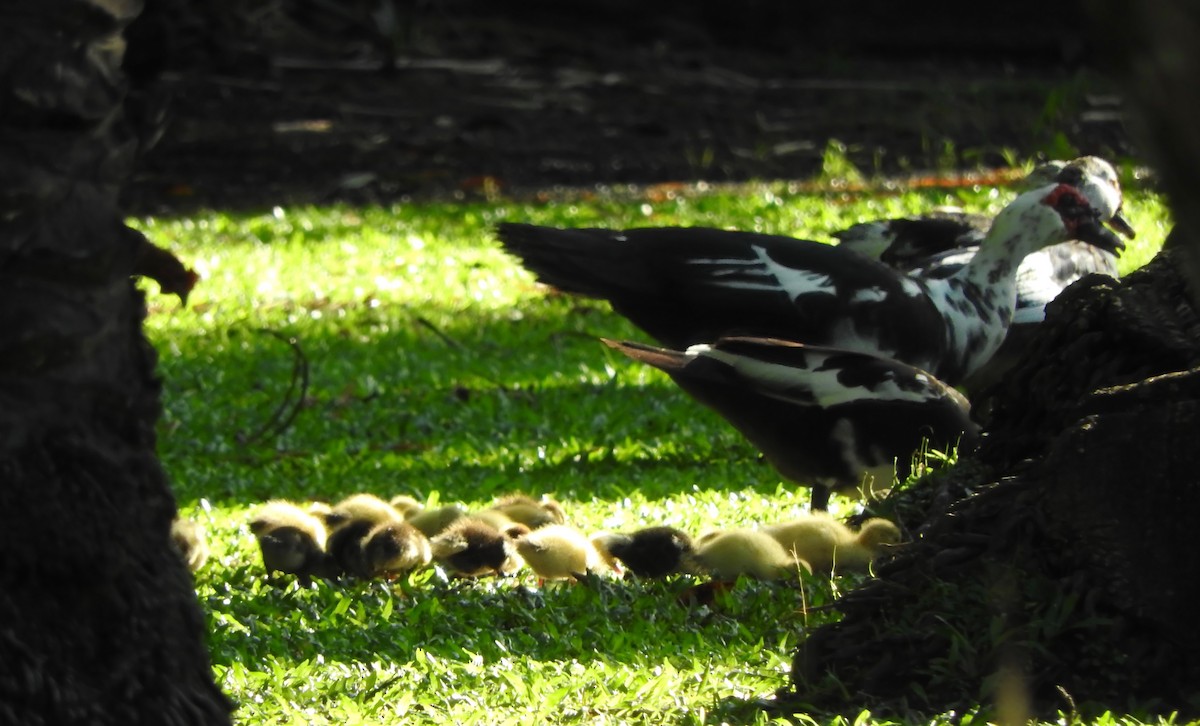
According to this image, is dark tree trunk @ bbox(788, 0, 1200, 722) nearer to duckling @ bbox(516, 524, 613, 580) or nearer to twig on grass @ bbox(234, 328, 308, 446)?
duckling @ bbox(516, 524, 613, 580)

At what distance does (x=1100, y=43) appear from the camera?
1425mm

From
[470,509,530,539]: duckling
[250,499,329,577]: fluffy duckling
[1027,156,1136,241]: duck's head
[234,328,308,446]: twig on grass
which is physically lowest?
[234,328,308,446]: twig on grass

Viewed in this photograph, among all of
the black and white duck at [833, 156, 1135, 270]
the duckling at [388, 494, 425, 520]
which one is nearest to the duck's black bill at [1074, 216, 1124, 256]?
the black and white duck at [833, 156, 1135, 270]

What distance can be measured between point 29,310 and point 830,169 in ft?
35.0

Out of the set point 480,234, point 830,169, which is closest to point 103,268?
point 480,234

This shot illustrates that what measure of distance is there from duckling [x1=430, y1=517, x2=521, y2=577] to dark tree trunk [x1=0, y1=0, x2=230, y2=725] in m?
2.10

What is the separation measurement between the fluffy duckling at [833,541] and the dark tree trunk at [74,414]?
86.6 inches

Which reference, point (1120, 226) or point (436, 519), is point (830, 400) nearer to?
point (436, 519)

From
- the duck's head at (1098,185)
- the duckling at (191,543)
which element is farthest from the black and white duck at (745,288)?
the duckling at (191,543)

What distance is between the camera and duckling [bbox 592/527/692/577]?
15.3 feet

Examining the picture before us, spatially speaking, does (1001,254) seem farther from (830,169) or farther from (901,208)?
(830,169)

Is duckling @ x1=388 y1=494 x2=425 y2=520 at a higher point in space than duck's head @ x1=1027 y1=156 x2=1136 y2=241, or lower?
lower

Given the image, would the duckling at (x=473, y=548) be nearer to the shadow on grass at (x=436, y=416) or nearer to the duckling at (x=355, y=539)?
the duckling at (x=355, y=539)

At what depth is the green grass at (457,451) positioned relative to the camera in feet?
12.2
